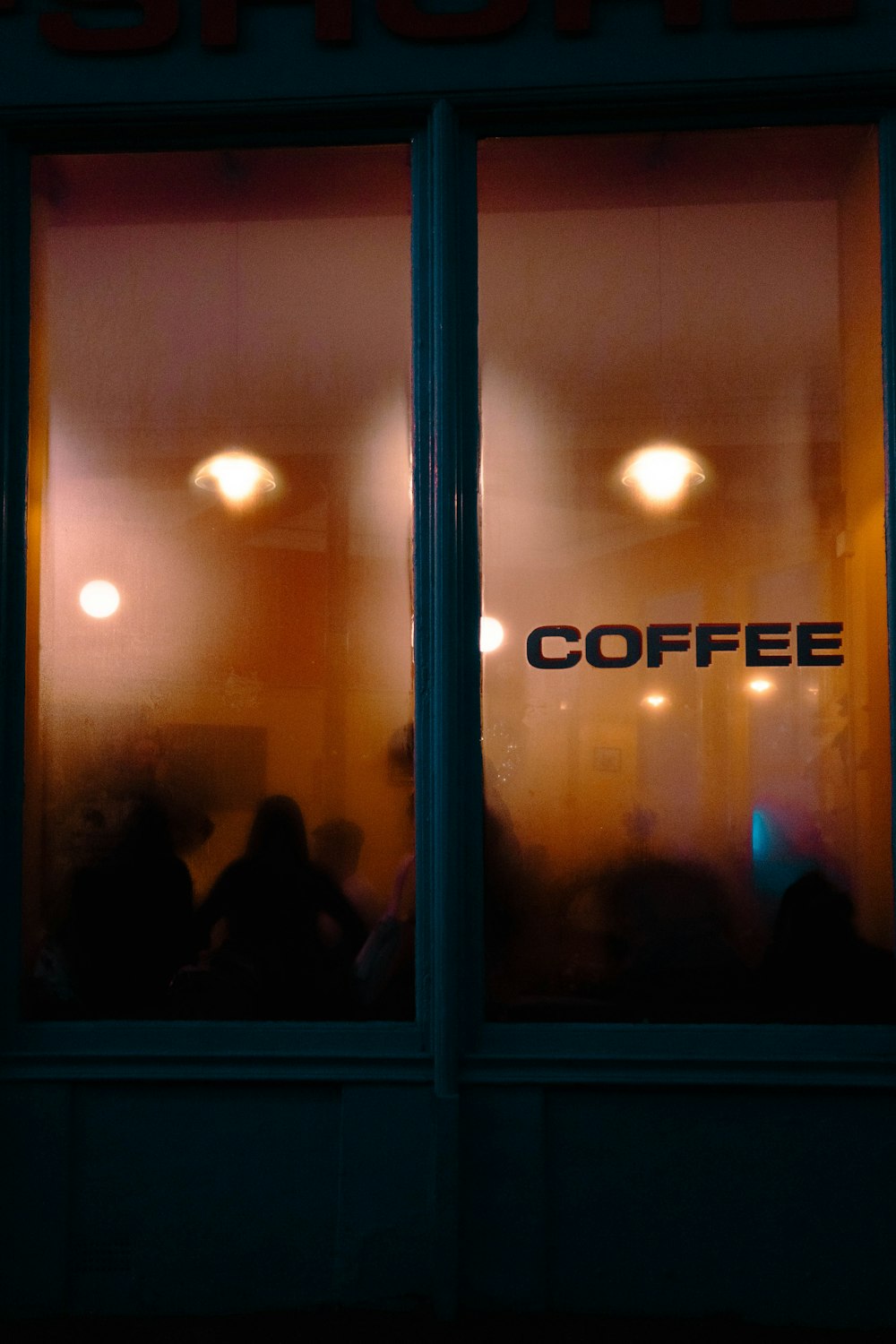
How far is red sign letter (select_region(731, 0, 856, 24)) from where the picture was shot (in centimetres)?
369

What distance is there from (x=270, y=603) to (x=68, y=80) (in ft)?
6.93

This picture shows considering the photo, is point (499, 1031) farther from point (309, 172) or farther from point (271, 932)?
point (309, 172)

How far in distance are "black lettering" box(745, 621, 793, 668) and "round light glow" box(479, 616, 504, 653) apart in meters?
0.94

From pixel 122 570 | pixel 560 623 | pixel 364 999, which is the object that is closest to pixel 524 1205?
pixel 364 999

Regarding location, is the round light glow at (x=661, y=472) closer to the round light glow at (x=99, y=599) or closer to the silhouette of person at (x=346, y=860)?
the silhouette of person at (x=346, y=860)

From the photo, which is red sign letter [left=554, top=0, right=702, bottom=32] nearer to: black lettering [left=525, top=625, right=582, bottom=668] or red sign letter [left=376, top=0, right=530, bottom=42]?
red sign letter [left=376, top=0, right=530, bottom=42]

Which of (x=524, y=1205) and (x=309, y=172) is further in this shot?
(x=309, y=172)

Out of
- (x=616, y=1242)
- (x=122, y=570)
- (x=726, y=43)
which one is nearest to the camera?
(x=616, y=1242)

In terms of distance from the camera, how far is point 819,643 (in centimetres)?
382

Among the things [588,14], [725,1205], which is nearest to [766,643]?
[725,1205]

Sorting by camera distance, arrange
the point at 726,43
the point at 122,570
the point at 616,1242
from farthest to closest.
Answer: the point at 122,570 < the point at 726,43 < the point at 616,1242

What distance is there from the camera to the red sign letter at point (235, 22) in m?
3.76

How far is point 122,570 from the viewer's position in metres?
3.99

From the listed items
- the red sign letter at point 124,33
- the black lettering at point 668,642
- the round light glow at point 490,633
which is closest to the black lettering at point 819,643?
the black lettering at point 668,642
